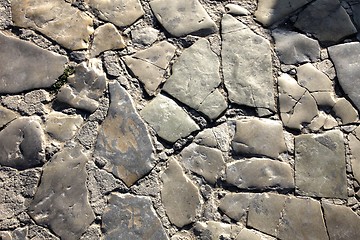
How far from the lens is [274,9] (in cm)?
281

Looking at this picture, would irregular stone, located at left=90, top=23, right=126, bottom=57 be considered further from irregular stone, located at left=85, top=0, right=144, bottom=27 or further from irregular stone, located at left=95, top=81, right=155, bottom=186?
irregular stone, located at left=95, top=81, right=155, bottom=186

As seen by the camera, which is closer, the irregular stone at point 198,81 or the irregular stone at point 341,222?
the irregular stone at point 341,222


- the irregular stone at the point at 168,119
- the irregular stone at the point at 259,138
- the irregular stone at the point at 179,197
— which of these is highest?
the irregular stone at the point at 168,119

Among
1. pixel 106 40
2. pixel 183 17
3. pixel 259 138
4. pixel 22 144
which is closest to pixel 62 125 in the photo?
pixel 22 144

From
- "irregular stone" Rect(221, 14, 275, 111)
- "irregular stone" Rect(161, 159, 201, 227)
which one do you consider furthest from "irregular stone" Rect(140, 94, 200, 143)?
"irregular stone" Rect(221, 14, 275, 111)

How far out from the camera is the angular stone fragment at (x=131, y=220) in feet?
7.64

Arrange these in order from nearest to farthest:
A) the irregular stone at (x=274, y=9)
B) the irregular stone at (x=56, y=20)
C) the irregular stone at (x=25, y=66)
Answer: the irregular stone at (x=25, y=66), the irregular stone at (x=56, y=20), the irregular stone at (x=274, y=9)

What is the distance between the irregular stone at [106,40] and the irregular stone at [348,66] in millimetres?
1194

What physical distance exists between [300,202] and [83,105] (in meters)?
1.22

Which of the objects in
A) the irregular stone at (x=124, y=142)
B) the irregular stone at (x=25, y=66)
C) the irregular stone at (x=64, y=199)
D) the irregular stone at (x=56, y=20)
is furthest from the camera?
the irregular stone at (x=56, y=20)

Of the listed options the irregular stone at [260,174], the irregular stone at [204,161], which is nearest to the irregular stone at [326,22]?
the irregular stone at [260,174]

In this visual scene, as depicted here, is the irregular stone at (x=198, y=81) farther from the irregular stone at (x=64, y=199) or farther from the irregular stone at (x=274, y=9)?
the irregular stone at (x=64, y=199)

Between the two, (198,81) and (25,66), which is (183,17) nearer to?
(198,81)

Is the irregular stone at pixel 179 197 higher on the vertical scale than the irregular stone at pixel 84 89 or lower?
lower
